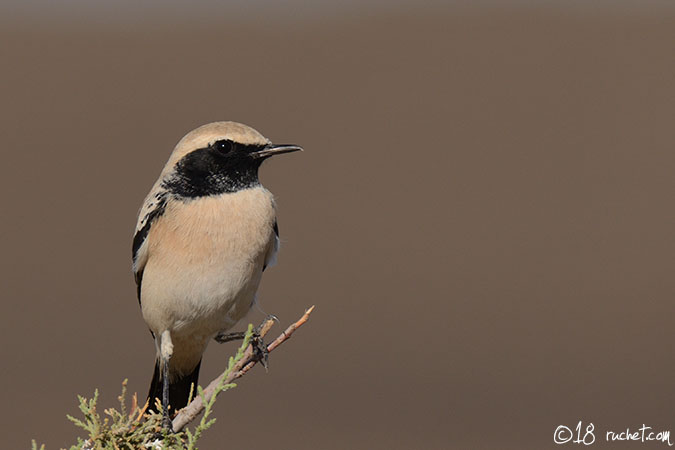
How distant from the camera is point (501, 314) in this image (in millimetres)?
19172

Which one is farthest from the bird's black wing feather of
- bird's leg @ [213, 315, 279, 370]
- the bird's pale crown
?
bird's leg @ [213, 315, 279, 370]

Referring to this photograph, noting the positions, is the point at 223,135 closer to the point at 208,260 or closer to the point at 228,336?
the point at 208,260

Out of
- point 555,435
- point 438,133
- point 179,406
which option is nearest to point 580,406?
point 555,435

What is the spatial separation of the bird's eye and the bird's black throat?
0.02 metres

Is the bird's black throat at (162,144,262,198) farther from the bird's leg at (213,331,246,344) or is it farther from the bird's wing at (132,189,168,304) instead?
the bird's leg at (213,331,246,344)

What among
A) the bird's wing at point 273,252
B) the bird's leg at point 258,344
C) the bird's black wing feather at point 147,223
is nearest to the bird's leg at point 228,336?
the bird's leg at point 258,344

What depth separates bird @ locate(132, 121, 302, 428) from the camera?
18.3ft

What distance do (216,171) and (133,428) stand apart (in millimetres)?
1672

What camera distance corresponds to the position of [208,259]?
5.57 metres

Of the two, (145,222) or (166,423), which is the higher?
(145,222)

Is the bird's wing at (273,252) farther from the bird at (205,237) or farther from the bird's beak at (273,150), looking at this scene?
the bird's beak at (273,150)

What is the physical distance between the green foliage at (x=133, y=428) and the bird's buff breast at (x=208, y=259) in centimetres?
98

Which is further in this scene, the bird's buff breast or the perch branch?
the bird's buff breast

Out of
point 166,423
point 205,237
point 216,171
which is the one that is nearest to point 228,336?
point 205,237
